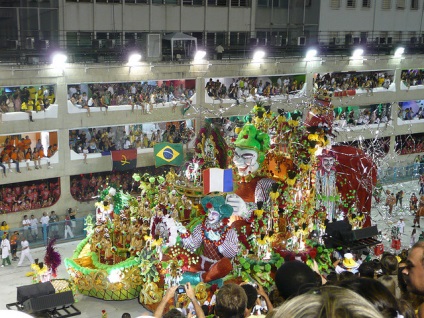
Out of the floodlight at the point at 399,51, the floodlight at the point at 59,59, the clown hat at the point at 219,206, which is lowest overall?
the clown hat at the point at 219,206

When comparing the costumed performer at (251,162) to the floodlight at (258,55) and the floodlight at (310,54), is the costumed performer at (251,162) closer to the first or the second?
the floodlight at (258,55)

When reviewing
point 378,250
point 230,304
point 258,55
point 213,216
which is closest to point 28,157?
point 213,216

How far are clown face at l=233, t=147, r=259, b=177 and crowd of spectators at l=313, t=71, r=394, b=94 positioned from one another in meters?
15.8

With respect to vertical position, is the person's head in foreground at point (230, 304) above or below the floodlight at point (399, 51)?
below

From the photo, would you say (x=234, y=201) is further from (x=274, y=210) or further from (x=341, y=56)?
(x=341, y=56)

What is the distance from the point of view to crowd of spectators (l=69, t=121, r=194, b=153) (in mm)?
26984

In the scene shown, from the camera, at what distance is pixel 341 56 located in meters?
34.3

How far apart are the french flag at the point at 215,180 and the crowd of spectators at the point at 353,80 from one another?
58.4 feet

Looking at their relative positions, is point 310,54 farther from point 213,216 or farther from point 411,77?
point 213,216

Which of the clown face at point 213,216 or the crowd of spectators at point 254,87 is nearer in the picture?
the clown face at point 213,216

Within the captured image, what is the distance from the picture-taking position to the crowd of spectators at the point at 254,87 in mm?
30250

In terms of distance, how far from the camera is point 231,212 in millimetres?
15789

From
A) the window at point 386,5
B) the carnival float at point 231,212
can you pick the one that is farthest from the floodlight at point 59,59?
the window at point 386,5

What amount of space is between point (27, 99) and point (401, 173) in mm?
18151
